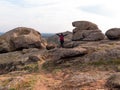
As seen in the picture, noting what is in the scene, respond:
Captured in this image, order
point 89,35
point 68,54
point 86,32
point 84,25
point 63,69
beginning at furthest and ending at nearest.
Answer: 1. point 84,25
2. point 86,32
3. point 89,35
4. point 68,54
5. point 63,69

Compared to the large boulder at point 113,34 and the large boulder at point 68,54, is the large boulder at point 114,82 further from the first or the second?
the large boulder at point 113,34

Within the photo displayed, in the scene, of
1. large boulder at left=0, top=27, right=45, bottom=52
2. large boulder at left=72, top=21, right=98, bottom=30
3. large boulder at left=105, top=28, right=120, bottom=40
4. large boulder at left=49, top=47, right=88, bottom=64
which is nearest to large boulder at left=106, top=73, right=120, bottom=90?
large boulder at left=49, top=47, right=88, bottom=64

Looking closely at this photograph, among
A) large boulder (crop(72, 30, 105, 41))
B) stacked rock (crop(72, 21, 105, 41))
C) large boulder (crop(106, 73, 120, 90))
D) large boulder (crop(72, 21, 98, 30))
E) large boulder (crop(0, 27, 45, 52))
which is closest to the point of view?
large boulder (crop(106, 73, 120, 90))

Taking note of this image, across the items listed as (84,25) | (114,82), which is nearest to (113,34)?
(84,25)

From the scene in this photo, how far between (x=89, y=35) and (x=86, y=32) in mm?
1050

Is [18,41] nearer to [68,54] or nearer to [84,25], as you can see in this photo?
[84,25]

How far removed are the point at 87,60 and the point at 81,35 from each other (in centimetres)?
1621

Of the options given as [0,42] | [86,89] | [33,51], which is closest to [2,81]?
[86,89]

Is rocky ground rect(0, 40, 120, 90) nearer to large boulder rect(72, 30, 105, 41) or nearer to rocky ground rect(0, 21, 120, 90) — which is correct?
rocky ground rect(0, 21, 120, 90)

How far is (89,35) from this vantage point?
50531 millimetres

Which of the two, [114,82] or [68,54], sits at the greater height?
[68,54]

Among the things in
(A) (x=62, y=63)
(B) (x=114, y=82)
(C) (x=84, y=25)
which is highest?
(C) (x=84, y=25)

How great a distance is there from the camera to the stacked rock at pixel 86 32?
1951 inches

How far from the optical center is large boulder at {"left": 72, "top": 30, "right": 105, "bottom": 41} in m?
49.4
